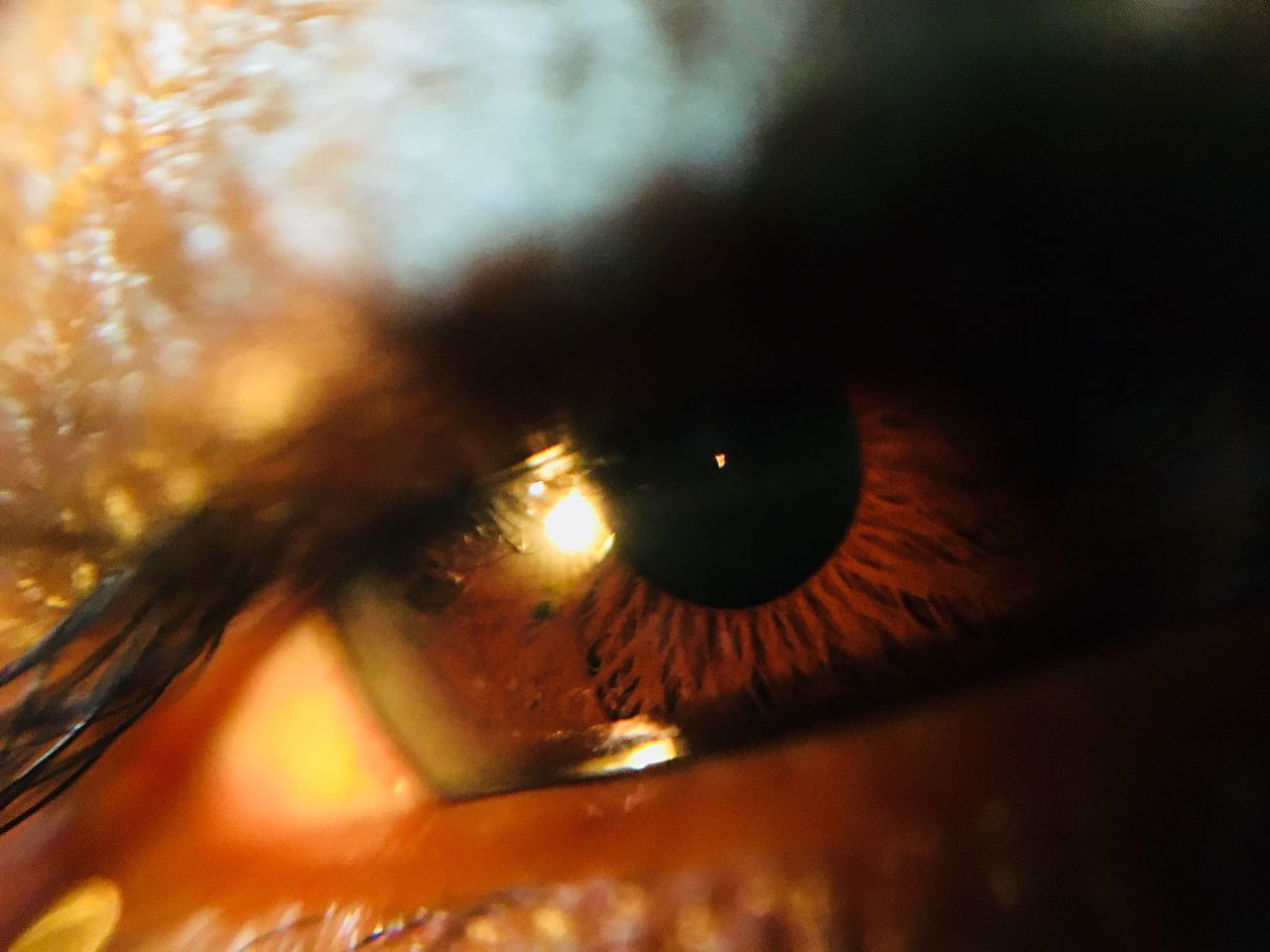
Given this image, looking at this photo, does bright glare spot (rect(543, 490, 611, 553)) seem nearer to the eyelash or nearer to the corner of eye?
the eyelash

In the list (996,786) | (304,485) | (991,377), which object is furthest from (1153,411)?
(304,485)

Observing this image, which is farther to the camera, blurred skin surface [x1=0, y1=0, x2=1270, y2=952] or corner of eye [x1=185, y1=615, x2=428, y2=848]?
corner of eye [x1=185, y1=615, x2=428, y2=848]

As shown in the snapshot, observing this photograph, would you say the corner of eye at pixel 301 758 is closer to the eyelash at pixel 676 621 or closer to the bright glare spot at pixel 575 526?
the eyelash at pixel 676 621

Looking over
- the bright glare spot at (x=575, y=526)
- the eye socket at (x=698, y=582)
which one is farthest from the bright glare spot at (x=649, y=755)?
the bright glare spot at (x=575, y=526)

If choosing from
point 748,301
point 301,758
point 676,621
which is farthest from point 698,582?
point 301,758

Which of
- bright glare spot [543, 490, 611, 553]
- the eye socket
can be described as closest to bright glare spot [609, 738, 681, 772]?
the eye socket

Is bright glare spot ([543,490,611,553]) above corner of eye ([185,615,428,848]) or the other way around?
above

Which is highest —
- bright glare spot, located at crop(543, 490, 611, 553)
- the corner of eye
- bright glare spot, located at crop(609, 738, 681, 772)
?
bright glare spot, located at crop(543, 490, 611, 553)

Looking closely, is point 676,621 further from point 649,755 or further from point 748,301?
point 748,301
